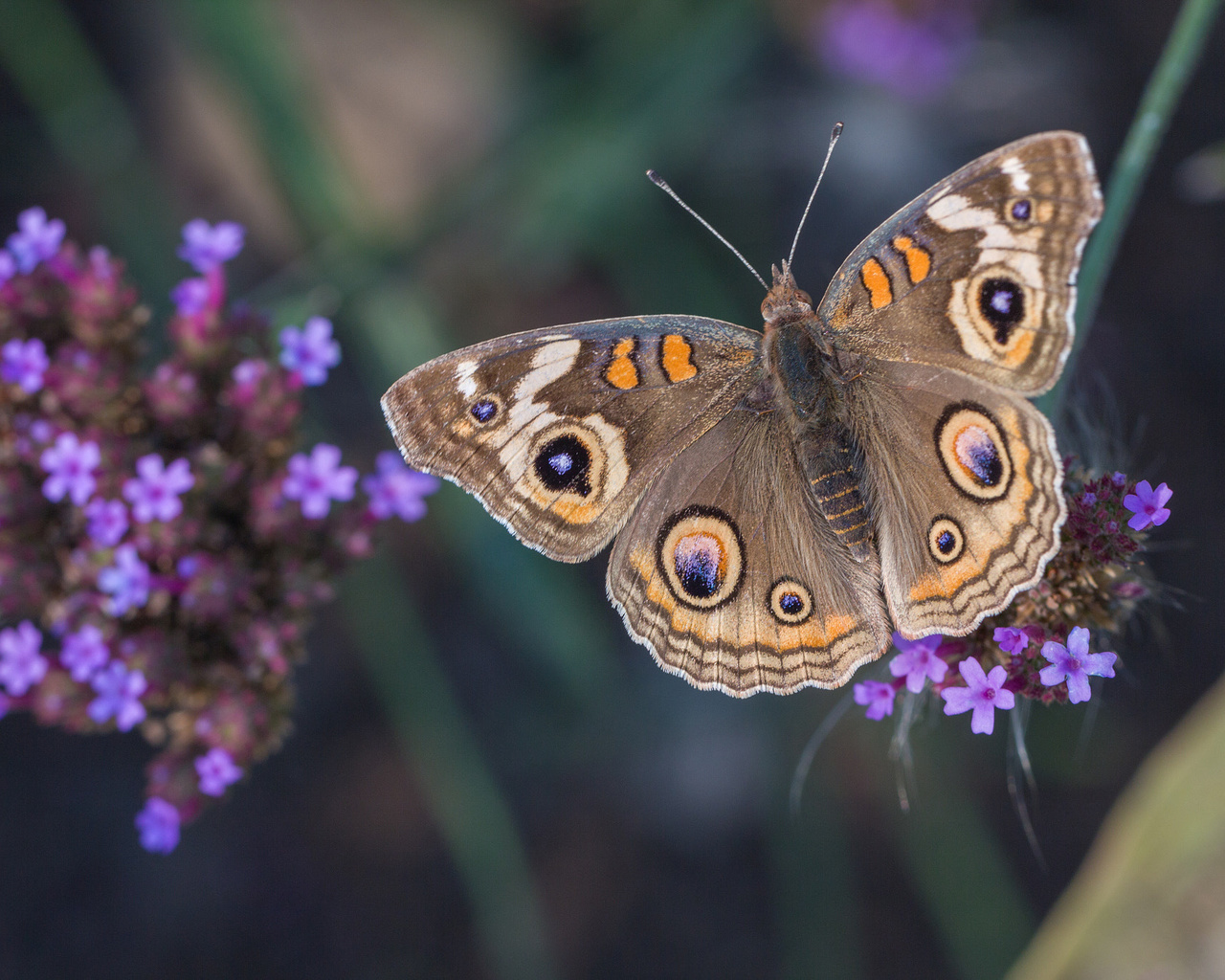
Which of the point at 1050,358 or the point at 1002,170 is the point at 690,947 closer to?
the point at 1050,358

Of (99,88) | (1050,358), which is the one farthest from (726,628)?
(99,88)

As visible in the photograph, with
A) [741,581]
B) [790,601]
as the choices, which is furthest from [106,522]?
[790,601]

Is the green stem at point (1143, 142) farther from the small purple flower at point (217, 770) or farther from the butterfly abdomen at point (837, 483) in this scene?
the small purple flower at point (217, 770)

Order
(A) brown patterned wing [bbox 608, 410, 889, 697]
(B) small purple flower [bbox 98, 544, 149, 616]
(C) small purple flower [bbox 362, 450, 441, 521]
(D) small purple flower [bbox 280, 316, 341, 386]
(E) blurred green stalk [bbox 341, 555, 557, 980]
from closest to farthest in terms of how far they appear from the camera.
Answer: (A) brown patterned wing [bbox 608, 410, 889, 697] → (B) small purple flower [bbox 98, 544, 149, 616] → (D) small purple flower [bbox 280, 316, 341, 386] → (C) small purple flower [bbox 362, 450, 441, 521] → (E) blurred green stalk [bbox 341, 555, 557, 980]

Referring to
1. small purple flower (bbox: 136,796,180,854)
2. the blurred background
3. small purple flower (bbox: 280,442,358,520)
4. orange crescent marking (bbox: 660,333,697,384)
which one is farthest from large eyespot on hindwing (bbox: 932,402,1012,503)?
small purple flower (bbox: 136,796,180,854)

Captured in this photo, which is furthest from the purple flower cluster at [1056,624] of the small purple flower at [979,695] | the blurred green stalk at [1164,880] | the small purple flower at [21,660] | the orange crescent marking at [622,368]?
the small purple flower at [21,660]

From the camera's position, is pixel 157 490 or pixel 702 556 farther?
pixel 157 490

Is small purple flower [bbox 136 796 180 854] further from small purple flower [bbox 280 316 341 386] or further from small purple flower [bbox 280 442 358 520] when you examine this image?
small purple flower [bbox 280 316 341 386]

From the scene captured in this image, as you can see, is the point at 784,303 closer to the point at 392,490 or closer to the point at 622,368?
Result: the point at 622,368
